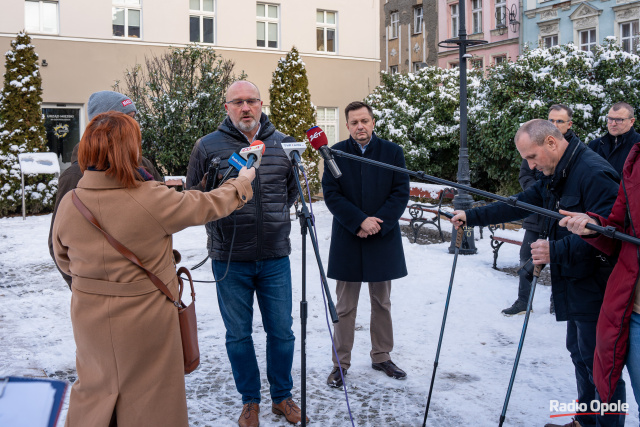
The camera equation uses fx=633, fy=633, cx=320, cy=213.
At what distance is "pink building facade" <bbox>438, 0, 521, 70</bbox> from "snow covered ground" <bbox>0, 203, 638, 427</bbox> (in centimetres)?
2409

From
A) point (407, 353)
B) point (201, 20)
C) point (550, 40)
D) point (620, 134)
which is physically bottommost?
point (407, 353)

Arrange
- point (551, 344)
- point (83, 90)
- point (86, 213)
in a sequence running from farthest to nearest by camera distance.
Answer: point (83, 90)
point (551, 344)
point (86, 213)

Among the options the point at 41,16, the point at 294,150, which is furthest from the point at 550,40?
the point at 294,150

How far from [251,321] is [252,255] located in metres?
0.48

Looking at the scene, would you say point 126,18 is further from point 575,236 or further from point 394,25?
point 394,25

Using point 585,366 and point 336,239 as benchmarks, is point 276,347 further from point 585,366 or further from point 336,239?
point 585,366

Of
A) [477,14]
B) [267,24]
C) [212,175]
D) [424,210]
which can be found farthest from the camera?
[477,14]

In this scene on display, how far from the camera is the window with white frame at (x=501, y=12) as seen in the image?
31.0 metres

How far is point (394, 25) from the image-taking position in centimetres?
3853

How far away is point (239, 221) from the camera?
4.20 metres

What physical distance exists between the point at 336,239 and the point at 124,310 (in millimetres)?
2533

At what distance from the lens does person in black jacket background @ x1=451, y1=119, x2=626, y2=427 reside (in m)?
3.41

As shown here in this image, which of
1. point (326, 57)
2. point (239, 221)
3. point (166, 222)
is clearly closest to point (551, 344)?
point (239, 221)

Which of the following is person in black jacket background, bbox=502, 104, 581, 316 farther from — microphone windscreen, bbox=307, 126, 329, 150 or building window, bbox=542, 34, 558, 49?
building window, bbox=542, 34, 558, 49
